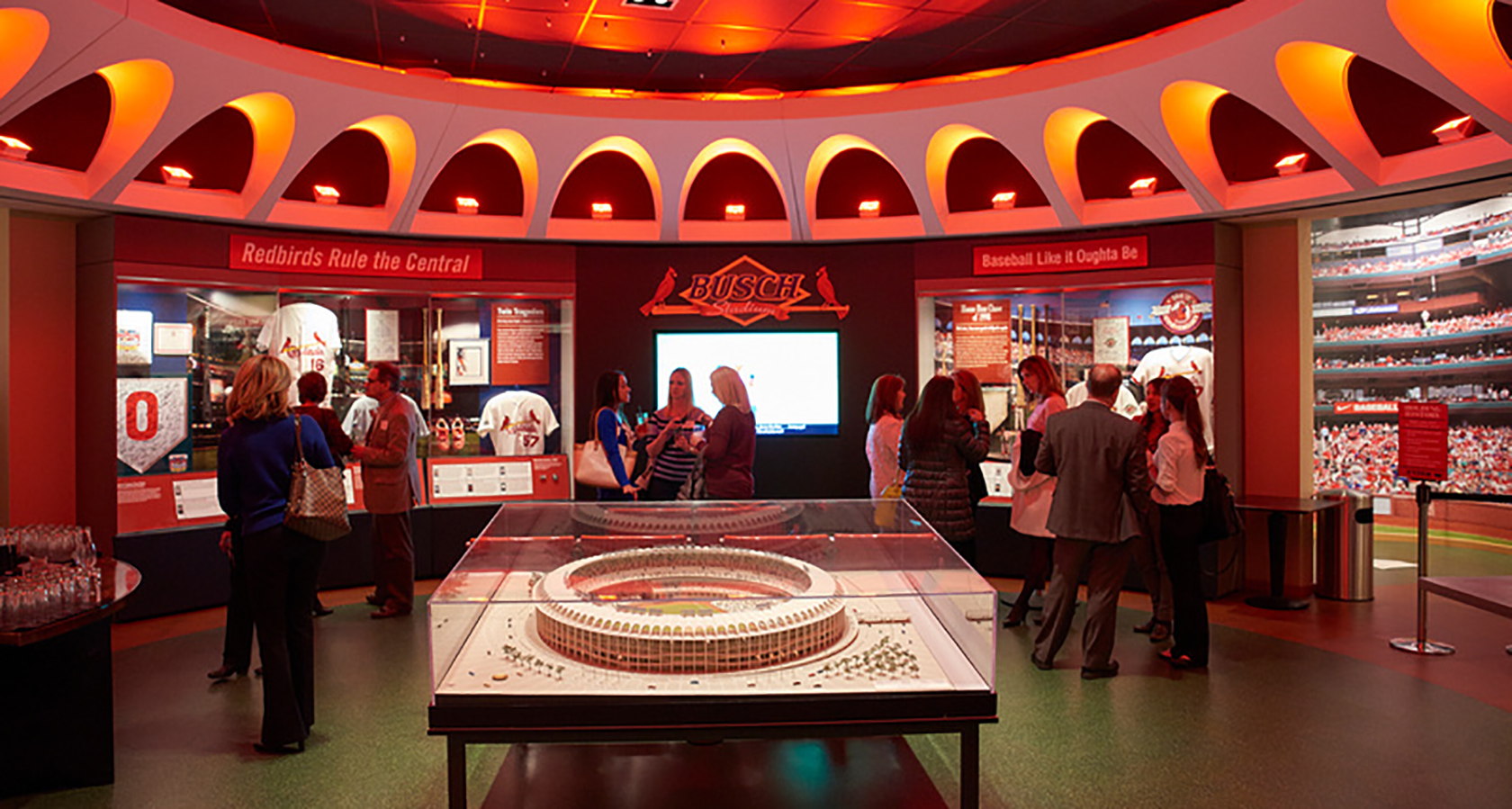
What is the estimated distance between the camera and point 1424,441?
18.0 ft

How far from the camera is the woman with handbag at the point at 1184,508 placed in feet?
15.8

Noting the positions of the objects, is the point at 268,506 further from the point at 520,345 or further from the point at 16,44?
the point at 520,345

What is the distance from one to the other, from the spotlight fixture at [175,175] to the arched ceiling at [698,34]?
55.6 inches

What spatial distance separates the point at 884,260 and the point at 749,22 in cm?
283

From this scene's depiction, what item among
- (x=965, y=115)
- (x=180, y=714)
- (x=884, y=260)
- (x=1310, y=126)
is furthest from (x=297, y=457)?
(x=1310, y=126)

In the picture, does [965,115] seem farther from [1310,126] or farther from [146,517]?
[146,517]

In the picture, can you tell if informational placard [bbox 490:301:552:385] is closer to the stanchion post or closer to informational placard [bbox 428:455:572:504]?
informational placard [bbox 428:455:572:504]

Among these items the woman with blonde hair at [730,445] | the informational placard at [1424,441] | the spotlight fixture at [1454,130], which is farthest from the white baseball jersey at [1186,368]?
the woman with blonde hair at [730,445]

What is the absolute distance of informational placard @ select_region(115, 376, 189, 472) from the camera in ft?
20.2

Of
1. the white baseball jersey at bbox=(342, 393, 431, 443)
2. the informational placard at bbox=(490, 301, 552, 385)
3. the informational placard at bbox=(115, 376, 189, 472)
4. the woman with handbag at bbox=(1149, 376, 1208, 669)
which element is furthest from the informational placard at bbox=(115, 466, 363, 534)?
the woman with handbag at bbox=(1149, 376, 1208, 669)

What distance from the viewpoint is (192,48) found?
492 centimetres

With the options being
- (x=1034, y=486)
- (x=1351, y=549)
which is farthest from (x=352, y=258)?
(x=1351, y=549)

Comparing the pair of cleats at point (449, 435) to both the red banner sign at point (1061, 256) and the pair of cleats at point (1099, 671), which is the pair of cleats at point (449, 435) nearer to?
the red banner sign at point (1061, 256)

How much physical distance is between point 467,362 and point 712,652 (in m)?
5.51
